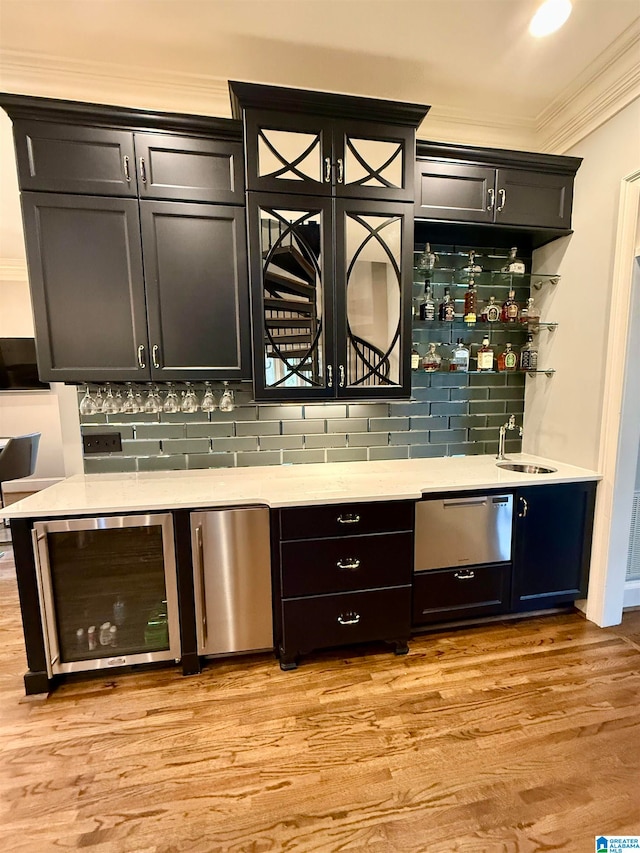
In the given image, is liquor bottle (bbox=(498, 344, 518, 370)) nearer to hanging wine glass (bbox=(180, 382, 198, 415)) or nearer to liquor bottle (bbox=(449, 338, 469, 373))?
liquor bottle (bbox=(449, 338, 469, 373))

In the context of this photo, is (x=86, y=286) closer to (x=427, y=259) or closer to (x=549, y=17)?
(x=427, y=259)

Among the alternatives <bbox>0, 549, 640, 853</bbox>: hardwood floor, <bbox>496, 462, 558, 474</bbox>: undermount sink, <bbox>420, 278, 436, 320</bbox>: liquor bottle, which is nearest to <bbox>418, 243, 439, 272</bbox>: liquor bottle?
<bbox>420, 278, 436, 320</bbox>: liquor bottle

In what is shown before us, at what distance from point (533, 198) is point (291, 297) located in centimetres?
159

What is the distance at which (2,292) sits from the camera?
5023 mm

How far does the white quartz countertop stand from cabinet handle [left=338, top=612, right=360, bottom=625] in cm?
59

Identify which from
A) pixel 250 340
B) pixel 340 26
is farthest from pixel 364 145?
pixel 250 340

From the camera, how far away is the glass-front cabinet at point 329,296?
1955mm

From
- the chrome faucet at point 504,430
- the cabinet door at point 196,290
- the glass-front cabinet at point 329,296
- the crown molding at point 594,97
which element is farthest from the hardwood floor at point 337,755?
the crown molding at point 594,97

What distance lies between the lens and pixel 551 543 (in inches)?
86.2

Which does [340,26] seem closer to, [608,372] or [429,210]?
[429,210]

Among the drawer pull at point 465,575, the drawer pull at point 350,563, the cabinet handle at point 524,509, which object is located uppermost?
the cabinet handle at point 524,509

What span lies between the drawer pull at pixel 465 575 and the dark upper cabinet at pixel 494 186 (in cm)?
Answer: 198

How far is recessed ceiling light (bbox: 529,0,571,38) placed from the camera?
1.59 metres

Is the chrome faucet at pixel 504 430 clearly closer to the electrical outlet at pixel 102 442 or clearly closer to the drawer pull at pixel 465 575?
the drawer pull at pixel 465 575
